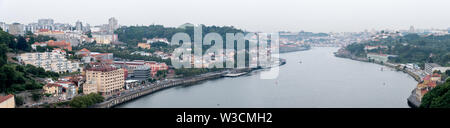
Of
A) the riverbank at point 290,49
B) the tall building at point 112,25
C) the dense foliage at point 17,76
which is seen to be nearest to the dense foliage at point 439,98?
the dense foliage at point 17,76

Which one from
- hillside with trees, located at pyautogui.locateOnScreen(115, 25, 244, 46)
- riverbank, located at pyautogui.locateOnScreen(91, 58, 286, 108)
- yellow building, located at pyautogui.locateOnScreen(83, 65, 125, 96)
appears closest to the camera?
riverbank, located at pyautogui.locateOnScreen(91, 58, 286, 108)

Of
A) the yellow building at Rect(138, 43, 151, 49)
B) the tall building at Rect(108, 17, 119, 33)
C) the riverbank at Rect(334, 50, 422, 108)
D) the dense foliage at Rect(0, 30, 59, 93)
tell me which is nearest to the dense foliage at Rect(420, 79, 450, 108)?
the riverbank at Rect(334, 50, 422, 108)

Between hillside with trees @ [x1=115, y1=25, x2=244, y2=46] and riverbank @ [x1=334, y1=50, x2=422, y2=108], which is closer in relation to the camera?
riverbank @ [x1=334, y1=50, x2=422, y2=108]

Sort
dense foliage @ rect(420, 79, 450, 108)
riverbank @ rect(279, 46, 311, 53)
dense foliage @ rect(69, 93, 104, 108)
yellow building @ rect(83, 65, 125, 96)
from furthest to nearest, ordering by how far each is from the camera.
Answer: riverbank @ rect(279, 46, 311, 53) → yellow building @ rect(83, 65, 125, 96) → dense foliage @ rect(69, 93, 104, 108) → dense foliage @ rect(420, 79, 450, 108)

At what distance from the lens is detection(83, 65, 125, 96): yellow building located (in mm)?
5730

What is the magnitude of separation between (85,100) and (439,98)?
3.73m

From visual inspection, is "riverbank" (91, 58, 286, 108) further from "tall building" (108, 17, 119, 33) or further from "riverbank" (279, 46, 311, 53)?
"riverbank" (279, 46, 311, 53)

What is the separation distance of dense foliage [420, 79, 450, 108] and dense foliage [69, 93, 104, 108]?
364 cm

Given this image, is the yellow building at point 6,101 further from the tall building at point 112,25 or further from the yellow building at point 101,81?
the tall building at point 112,25

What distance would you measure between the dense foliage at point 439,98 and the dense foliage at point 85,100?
11.9ft

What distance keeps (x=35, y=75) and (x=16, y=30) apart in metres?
4.90

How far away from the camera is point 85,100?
5.01m

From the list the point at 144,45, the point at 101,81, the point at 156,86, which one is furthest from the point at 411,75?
the point at 144,45
